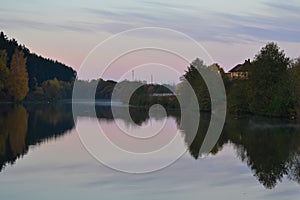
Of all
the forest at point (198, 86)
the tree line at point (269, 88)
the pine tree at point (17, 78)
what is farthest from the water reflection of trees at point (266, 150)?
the pine tree at point (17, 78)

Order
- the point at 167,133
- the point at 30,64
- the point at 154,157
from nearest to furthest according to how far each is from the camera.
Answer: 1. the point at 154,157
2. the point at 167,133
3. the point at 30,64

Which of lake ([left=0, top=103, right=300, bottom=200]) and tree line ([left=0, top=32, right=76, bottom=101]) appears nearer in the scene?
lake ([left=0, top=103, right=300, bottom=200])

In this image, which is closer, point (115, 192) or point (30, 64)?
point (115, 192)

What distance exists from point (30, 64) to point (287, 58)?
2241 inches

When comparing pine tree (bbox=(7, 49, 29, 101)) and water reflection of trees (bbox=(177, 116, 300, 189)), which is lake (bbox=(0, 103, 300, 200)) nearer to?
water reflection of trees (bbox=(177, 116, 300, 189))

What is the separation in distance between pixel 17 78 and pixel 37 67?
22839 millimetres

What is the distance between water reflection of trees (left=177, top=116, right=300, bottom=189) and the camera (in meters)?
16.2

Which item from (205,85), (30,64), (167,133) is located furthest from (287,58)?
(30,64)

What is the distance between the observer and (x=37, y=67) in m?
99.8

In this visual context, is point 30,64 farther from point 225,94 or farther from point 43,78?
point 225,94

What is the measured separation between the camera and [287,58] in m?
49.4

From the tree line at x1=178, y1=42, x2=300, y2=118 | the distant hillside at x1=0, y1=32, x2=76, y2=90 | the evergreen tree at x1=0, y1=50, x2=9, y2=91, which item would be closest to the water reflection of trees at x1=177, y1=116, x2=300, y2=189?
the tree line at x1=178, y1=42, x2=300, y2=118

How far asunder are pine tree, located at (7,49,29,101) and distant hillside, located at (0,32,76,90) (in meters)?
2.87

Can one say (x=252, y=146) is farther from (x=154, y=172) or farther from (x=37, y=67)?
(x=37, y=67)
